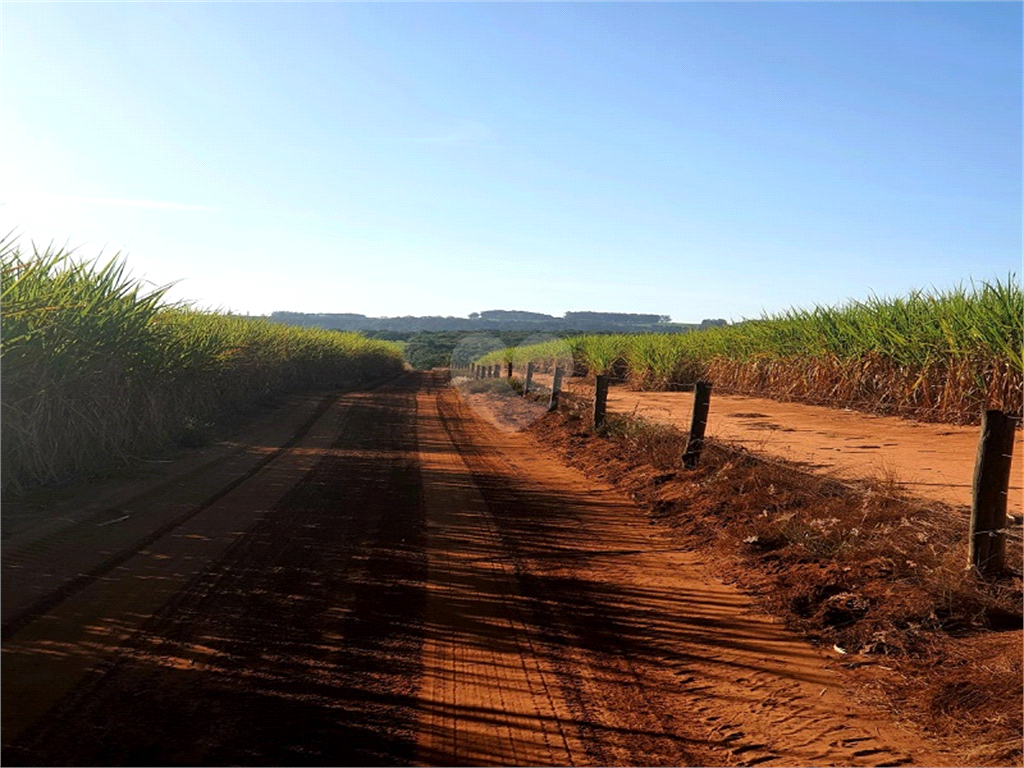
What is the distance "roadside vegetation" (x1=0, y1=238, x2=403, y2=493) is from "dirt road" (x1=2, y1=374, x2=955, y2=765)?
157 cm

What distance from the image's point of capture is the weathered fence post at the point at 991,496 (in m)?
5.85

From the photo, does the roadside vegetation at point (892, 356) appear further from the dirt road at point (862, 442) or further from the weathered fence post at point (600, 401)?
the weathered fence post at point (600, 401)

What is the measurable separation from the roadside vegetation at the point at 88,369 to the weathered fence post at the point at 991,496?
30.2 feet

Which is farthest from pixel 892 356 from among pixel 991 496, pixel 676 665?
pixel 676 665

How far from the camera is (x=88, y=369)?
10508 mm

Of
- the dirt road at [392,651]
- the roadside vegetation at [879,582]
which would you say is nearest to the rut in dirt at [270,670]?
the dirt road at [392,651]

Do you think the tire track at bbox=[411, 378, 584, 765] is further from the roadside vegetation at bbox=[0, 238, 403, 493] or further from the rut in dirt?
the roadside vegetation at bbox=[0, 238, 403, 493]

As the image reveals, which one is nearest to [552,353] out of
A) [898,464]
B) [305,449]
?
[305,449]

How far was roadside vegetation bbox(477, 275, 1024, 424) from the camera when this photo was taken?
1364 cm

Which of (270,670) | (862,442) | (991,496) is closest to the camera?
(270,670)

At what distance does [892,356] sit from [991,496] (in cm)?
1174

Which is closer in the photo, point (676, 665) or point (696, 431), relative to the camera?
point (676, 665)

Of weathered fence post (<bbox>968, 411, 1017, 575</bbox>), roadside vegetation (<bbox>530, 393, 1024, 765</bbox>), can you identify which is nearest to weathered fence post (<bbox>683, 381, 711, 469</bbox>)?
roadside vegetation (<bbox>530, 393, 1024, 765</bbox>)

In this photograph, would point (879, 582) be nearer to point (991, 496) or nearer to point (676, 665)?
point (991, 496)
